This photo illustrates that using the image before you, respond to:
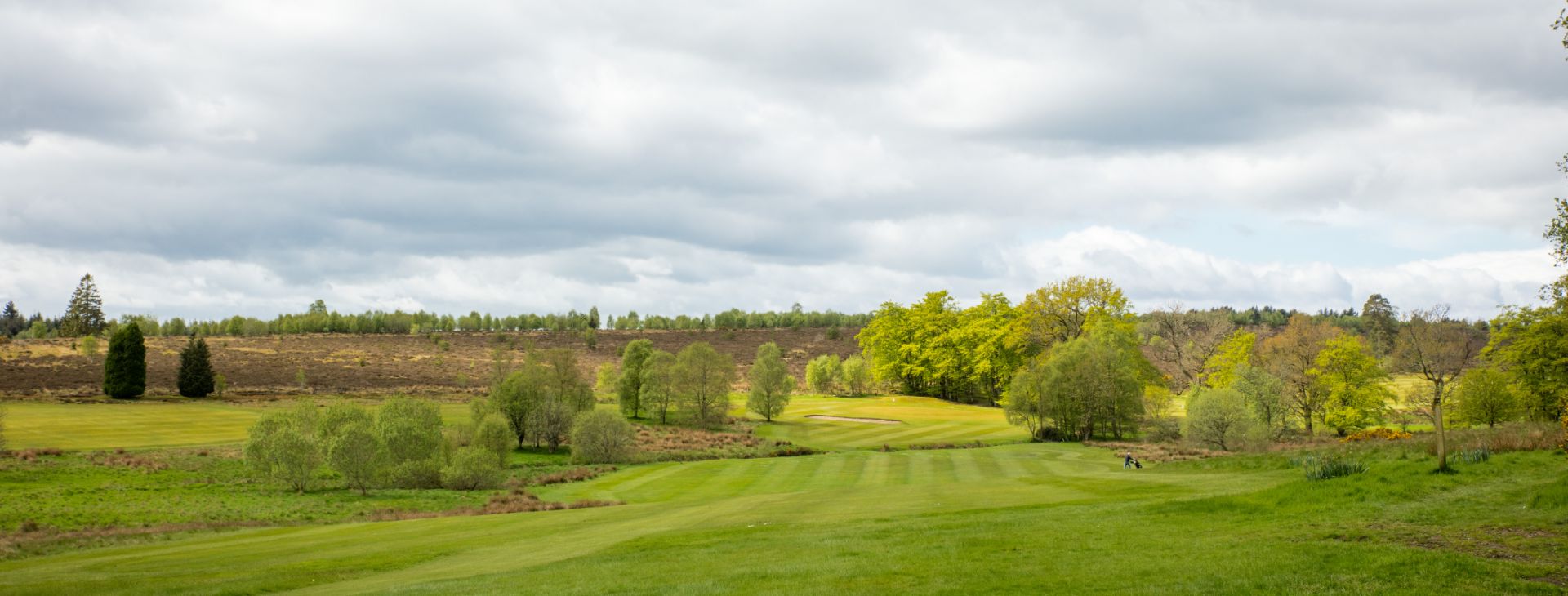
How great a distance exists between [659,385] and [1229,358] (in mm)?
50546

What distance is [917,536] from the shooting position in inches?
810

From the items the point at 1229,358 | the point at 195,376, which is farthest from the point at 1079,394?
the point at 195,376

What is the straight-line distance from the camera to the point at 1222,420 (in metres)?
50.5

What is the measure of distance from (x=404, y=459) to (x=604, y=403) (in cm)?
4852

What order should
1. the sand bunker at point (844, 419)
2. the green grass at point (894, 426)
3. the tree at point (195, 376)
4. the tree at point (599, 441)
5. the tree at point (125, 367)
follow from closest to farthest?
the tree at point (599, 441) → the green grass at point (894, 426) → the sand bunker at point (844, 419) → the tree at point (125, 367) → the tree at point (195, 376)

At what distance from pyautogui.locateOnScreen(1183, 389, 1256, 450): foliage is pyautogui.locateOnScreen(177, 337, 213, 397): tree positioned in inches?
3837

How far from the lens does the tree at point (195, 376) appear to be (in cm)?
9156

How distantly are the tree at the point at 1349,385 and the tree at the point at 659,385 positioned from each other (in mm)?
52289

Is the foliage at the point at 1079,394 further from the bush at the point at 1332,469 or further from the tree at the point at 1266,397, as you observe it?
the bush at the point at 1332,469

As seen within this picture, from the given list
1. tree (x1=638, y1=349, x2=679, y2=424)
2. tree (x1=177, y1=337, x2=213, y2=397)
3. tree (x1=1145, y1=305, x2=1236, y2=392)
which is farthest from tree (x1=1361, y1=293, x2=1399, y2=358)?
tree (x1=177, y1=337, x2=213, y2=397)

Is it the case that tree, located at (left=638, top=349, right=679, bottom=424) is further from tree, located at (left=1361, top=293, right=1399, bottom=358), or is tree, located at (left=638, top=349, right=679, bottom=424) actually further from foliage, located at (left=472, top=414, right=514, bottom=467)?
tree, located at (left=1361, top=293, right=1399, bottom=358)

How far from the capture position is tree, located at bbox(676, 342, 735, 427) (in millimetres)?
78875

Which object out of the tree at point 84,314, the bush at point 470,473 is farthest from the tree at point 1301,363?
the tree at point 84,314

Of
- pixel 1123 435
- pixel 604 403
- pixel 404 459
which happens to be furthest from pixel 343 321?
pixel 1123 435
